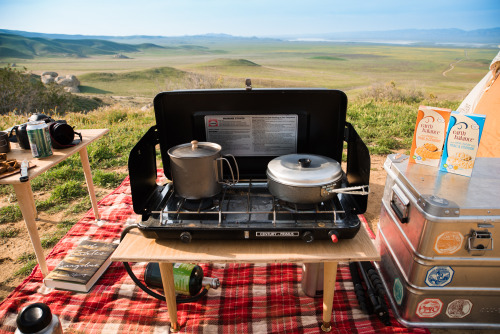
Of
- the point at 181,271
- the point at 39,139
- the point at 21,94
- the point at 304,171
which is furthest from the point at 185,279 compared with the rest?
the point at 21,94

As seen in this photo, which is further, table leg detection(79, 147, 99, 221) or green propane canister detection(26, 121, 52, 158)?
table leg detection(79, 147, 99, 221)

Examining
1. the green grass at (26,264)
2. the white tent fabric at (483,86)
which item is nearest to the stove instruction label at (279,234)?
the green grass at (26,264)

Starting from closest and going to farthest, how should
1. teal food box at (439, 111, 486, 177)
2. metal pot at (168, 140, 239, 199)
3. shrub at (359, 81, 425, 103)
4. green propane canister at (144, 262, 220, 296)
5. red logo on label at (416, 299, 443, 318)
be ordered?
metal pot at (168, 140, 239, 199) < teal food box at (439, 111, 486, 177) < red logo on label at (416, 299, 443, 318) < green propane canister at (144, 262, 220, 296) < shrub at (359, 81, 425, 103)

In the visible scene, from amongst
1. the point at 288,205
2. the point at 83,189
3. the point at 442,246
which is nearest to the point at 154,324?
the point at 288,205

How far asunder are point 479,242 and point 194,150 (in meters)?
1.62

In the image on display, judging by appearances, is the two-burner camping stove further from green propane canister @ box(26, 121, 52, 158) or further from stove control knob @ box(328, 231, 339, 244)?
green propane canister @ box(26, 121, 52, 158)

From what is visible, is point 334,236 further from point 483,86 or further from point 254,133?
point 483,86

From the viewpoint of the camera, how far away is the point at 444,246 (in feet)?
5.65

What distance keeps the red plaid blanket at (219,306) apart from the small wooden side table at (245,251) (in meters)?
0.66

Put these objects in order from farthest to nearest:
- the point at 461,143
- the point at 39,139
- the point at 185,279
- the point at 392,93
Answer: the point at 392,93 → the point at 39,139 → the point at 185,279 → the point at 461,143

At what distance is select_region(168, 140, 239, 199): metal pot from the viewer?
1589mm

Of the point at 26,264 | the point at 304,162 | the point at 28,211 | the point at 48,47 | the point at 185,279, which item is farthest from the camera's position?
the point at 48,47

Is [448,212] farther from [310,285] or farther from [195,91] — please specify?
[195,91]

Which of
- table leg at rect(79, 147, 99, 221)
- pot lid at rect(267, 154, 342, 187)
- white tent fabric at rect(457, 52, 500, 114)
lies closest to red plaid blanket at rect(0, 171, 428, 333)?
table leg at rect(79, 147, 99, 221)
